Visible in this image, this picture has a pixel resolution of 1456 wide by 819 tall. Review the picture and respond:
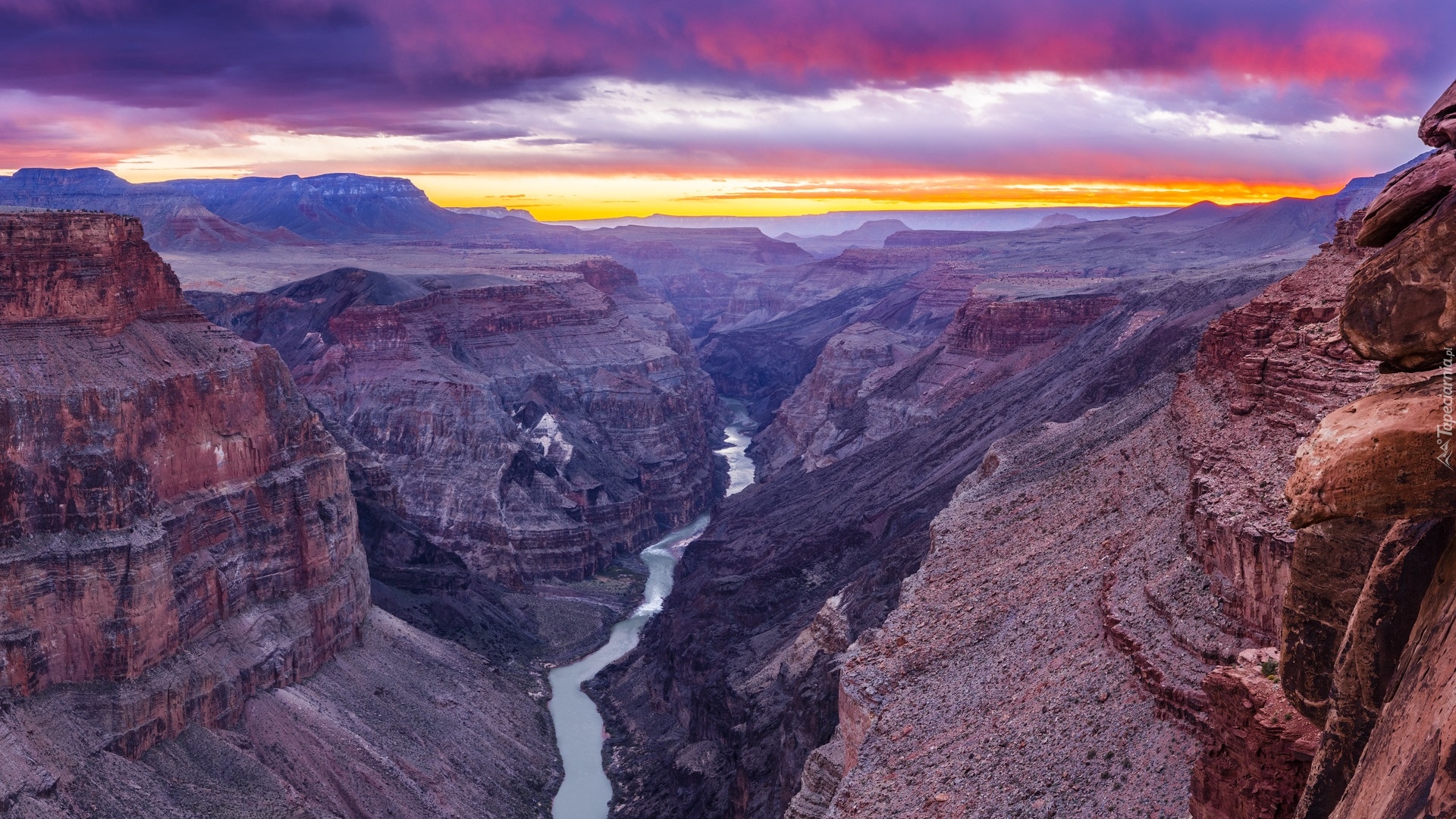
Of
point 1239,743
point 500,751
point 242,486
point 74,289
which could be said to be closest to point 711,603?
point 500,751

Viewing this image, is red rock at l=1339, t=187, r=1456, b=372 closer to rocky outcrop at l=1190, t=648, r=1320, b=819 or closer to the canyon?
the canyon

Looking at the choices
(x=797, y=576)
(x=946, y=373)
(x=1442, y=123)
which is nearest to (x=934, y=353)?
(x=946, y=373)

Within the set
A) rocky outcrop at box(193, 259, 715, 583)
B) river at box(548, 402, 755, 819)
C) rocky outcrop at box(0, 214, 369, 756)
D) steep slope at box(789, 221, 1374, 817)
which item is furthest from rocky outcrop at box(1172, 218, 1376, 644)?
rocky outcrop at box(193, 259, 715, 583)

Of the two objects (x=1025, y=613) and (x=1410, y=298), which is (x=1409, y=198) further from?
(x=1025, y=613)

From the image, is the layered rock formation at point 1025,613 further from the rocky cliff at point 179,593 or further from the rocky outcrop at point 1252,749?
the rocky cliff at point 179,593

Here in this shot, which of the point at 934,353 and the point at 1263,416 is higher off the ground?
Result: the point at 1263,416

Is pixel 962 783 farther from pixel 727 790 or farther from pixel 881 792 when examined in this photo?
pixel 727 790
